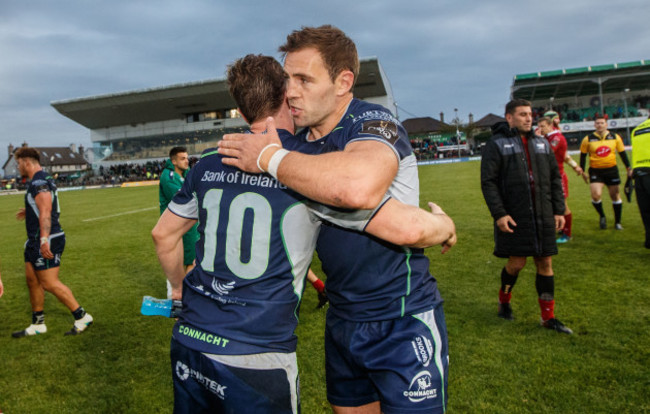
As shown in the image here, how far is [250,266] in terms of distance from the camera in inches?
67.9

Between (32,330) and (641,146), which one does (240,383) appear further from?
(641,146)

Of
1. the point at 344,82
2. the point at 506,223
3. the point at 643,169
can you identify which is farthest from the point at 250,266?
the point at 643,169

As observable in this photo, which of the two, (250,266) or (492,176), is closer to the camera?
(250,266)

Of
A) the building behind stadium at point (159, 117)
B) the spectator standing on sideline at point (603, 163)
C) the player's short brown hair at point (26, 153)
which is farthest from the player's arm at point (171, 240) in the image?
the building behind stadium at point (159, 117)

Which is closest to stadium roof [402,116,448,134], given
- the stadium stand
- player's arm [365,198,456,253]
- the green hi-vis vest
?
the stadium stand

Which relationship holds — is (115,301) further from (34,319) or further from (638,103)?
(638,103)

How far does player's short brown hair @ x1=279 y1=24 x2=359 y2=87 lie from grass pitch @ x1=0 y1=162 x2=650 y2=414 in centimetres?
278

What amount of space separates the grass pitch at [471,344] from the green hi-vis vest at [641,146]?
1.63 meters

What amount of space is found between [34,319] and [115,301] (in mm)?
1220

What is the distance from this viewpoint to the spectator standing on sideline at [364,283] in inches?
71.7

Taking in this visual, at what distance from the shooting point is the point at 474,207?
43.4 ft

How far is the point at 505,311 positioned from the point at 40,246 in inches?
235

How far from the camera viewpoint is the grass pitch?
348cm

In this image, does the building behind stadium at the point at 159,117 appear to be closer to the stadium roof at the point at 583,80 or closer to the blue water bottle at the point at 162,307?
the stadium roof at the point at 583,80
